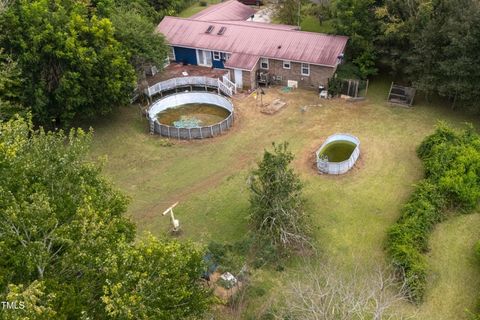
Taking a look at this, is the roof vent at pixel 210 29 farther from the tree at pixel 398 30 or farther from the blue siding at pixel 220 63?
the tree at pixel 398 30

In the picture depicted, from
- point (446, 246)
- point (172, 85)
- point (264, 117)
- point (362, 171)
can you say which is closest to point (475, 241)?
point (446, 246)

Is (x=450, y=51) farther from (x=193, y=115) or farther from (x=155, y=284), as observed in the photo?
(x=155, y=284)

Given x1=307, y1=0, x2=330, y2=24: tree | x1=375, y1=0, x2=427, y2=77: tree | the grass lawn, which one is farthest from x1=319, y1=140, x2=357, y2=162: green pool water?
x1=307, y1=0, x2=330, y2=24: tree

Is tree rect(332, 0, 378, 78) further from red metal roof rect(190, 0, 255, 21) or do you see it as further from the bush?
red metal roof rect(190, 0, 255, 21)

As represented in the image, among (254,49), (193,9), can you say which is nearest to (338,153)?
(254,49)

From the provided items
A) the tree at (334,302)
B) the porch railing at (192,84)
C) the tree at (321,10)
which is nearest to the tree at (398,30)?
the tree at (321,10)

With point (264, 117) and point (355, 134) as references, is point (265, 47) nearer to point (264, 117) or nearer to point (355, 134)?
point (264, 117)
